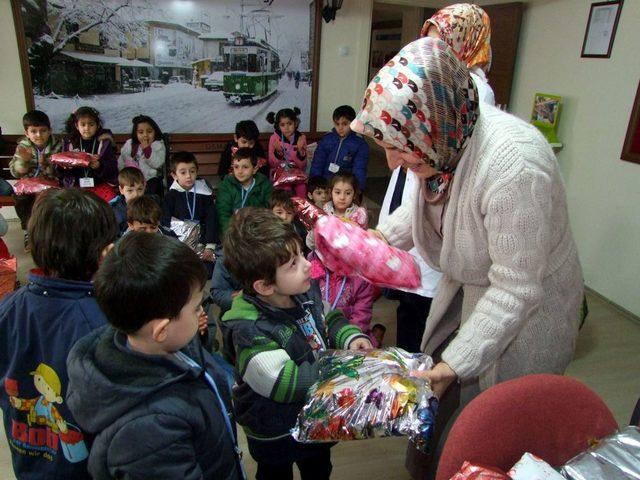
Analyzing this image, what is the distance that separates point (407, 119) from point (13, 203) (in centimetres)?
394

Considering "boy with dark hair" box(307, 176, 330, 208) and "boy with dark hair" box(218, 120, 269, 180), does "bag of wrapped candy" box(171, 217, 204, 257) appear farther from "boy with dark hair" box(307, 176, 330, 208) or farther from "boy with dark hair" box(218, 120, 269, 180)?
"boy with dark hair" box(218, 120, 269, 180)

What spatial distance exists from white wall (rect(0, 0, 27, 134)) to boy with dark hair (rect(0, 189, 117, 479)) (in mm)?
3801

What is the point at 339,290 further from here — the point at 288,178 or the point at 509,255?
the point at 288,178

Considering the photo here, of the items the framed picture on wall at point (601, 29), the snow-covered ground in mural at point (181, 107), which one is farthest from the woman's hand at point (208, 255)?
the framed picture on wall at point (601, 29)

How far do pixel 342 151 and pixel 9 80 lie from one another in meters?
2.98

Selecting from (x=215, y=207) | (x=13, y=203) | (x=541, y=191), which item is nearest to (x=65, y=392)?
(x=541, y=191)

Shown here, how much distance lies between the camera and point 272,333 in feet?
4.24

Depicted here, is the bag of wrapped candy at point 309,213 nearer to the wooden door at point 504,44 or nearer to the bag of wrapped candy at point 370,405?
the bag of wrapped candy at point 370,405

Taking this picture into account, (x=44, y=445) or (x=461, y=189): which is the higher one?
(x=461, y=189)

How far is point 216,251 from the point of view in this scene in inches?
127

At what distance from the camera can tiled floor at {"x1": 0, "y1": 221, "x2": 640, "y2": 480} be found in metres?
2.03

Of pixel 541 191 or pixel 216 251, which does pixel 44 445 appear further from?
pixel 216 251

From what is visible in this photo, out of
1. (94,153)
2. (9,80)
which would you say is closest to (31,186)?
(94,153)

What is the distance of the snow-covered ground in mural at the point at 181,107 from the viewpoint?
4.54 metres
